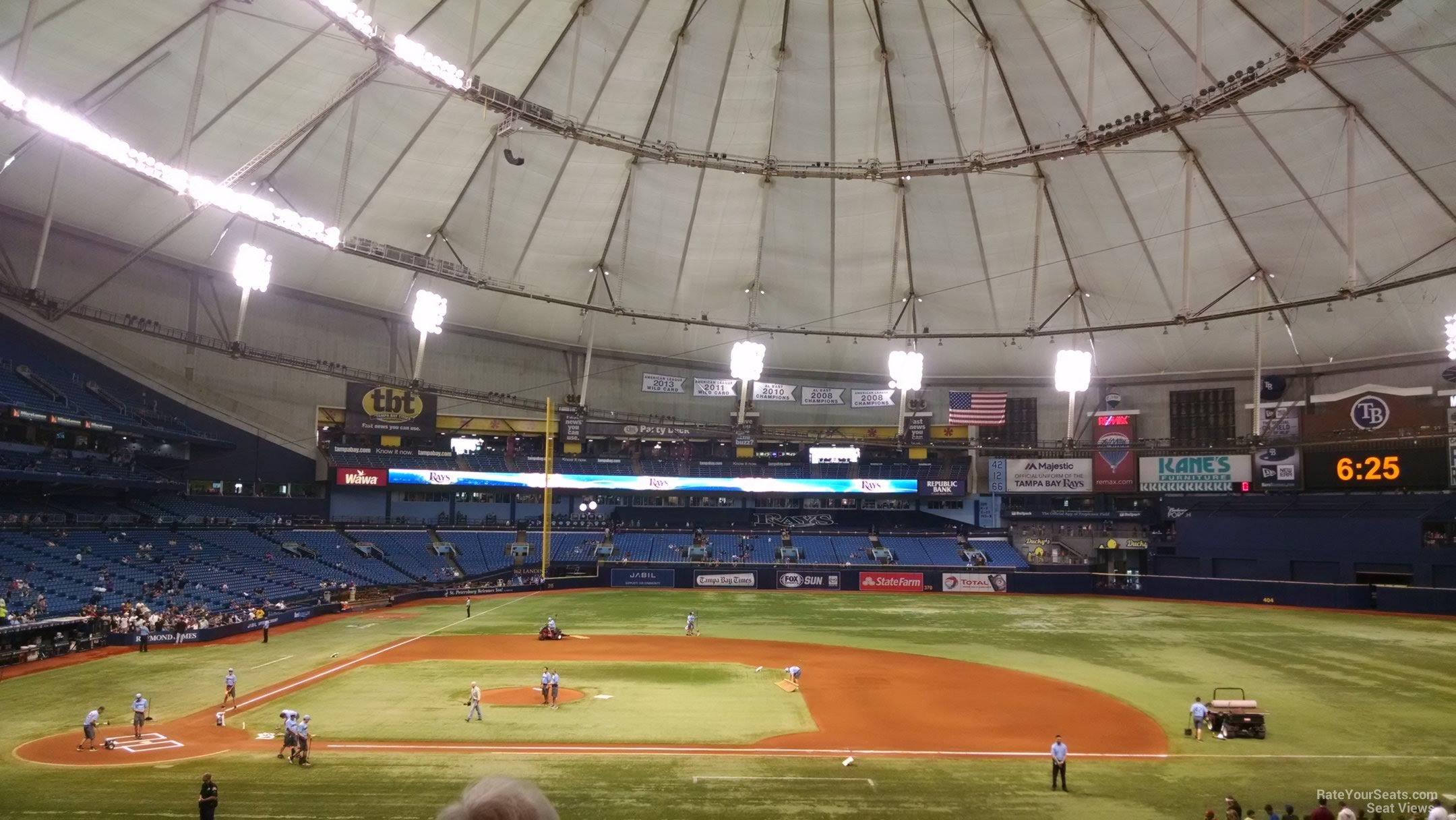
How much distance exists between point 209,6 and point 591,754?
31.5 metres

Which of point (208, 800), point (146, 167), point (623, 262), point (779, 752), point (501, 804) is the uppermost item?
point (623, 262)

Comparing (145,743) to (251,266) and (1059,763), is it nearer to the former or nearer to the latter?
(1059,763)

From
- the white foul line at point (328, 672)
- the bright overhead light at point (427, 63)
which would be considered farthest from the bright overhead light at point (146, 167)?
the white foul line at point (328, 672)

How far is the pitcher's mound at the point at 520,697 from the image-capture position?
28828mm

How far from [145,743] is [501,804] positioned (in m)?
27.8

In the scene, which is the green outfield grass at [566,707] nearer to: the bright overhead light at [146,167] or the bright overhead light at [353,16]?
the bright overhead light at [146,167]

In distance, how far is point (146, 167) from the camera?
102 feet

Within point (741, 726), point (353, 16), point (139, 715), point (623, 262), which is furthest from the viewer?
point (623, 262)

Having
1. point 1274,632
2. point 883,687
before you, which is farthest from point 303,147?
point 1274,632

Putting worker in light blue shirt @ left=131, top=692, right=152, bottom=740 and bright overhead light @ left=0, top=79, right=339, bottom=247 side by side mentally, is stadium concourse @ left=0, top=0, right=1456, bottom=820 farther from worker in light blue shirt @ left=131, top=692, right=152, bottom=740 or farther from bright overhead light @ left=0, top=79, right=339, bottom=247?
worker in light blue shirt @ left=131, top=692, right=152, bottom=740

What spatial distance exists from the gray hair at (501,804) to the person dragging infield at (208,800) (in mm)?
19413

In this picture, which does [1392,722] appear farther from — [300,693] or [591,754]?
[300,693]

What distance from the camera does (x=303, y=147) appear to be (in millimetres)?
42812

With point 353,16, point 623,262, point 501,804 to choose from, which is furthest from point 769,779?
point 623,262
